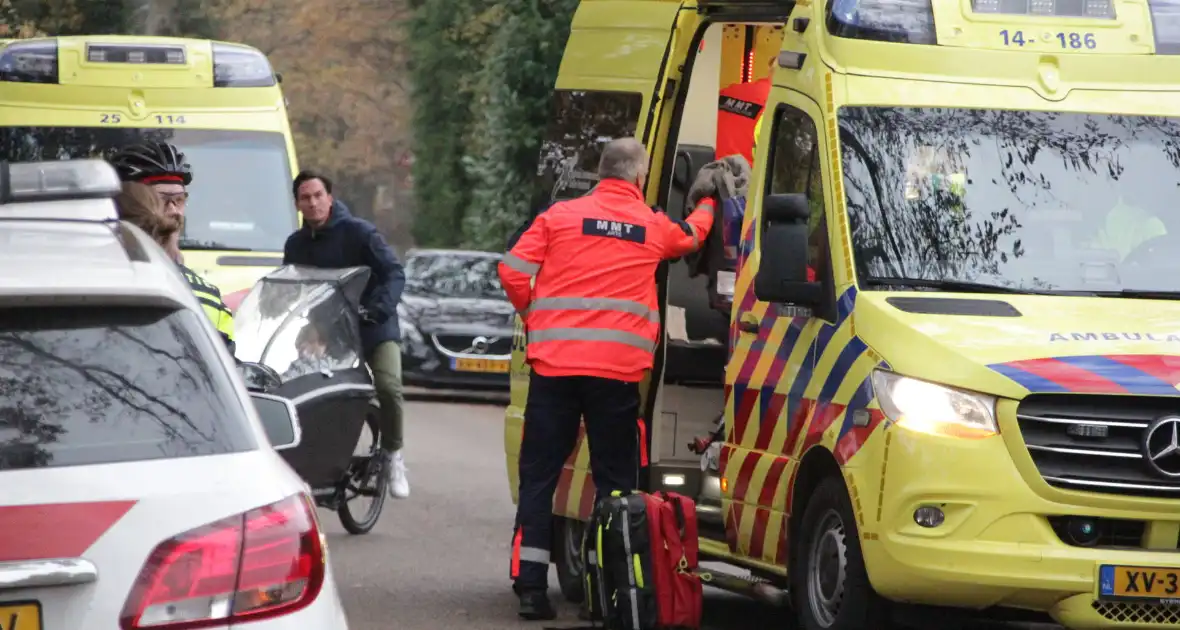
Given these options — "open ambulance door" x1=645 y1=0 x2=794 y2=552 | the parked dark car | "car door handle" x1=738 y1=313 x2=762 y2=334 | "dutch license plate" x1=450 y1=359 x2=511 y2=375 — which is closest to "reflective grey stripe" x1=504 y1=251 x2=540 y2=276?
"open ambulance door" x1=645 y1=0 x2=794 y2=552

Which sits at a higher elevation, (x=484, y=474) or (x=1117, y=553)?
(x=1117, y=553)

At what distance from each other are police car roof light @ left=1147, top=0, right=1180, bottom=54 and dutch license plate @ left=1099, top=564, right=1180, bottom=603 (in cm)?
228

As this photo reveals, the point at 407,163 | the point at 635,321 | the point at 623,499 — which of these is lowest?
the point at 407,163

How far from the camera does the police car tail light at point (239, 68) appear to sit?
16.7 meters

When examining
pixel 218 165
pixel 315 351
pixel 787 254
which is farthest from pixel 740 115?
pixel 218 165

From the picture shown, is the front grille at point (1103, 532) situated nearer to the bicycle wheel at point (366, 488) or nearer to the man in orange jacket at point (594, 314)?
the man in orange jacket at point (594, 314)

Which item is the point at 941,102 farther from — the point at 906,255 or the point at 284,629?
the point at 284,629

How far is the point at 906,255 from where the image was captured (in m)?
8.02

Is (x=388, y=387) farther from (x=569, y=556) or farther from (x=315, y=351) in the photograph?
(x=569, y=556)

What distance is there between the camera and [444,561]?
11789mm

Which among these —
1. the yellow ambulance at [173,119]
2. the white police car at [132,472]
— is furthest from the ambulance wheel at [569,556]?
the yellow ambulance at [173,119]

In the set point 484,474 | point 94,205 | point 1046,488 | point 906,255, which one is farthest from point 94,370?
point 484,474

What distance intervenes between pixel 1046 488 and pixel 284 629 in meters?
3.34

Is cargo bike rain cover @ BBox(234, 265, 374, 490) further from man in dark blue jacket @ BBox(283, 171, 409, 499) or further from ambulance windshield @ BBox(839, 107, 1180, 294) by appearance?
ambulance windshield @ BBox(839, 107, 1180, 294)
